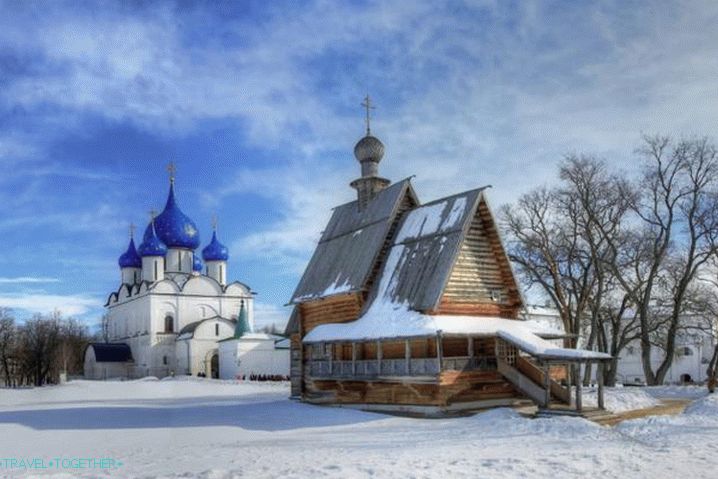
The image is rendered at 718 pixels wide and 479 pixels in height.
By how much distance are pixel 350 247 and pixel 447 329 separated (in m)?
7.67

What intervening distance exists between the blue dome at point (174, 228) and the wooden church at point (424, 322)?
41076mm

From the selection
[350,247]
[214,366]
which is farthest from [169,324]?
[350,247]

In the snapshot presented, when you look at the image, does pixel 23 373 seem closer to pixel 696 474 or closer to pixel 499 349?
pixel 499 349

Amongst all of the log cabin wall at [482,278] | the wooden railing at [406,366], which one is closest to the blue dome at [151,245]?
the wooden railing at [406,366]

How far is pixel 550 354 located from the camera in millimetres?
19016

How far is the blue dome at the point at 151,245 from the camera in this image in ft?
210

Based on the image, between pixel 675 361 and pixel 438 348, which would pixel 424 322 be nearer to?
pixel 438 348

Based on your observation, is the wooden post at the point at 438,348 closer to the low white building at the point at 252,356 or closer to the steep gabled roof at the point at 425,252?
the steep gabled roof at the point at 425,252

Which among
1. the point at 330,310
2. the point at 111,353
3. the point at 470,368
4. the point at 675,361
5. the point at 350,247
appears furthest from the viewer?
the point at 111,353

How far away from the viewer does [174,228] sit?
65938mm

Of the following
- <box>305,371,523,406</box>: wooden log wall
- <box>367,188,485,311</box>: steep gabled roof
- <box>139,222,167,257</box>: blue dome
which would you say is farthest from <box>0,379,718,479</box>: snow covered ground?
<box>139,222,167,257</box>: blue dome

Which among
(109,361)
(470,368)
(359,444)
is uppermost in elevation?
(470,368)

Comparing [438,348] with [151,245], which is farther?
[151,245]

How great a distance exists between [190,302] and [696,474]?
2258 inches
